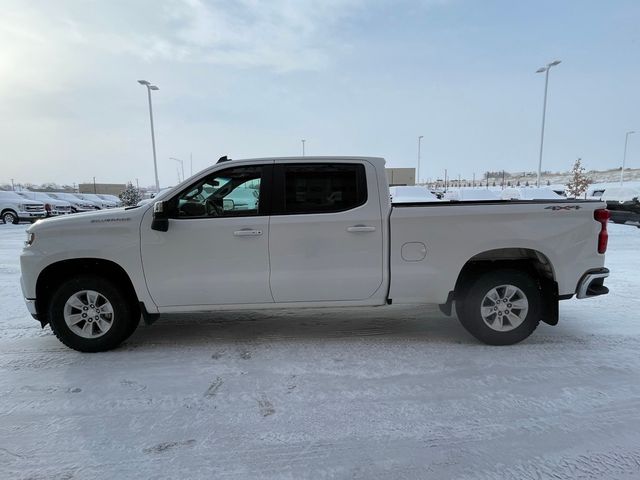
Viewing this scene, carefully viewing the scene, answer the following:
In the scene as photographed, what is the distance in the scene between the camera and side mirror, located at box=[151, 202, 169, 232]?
3984 mm

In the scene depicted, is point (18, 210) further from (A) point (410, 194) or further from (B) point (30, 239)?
(B) point (30, 239)

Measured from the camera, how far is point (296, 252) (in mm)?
4102

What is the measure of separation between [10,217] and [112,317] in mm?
20965

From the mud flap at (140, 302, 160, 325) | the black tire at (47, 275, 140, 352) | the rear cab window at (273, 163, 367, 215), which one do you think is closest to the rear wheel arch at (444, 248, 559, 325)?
the rear cab window at (273, 163, 367, 215)

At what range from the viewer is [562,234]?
4152mm

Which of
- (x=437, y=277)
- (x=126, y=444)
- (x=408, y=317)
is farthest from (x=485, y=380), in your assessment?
(x=126, y=444)

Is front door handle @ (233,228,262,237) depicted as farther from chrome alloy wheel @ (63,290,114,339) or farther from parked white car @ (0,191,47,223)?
parked white car @ (0,191,47,223)

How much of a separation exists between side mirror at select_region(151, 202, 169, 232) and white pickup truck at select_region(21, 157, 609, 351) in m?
0.01

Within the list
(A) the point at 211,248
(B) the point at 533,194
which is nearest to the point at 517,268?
(A) the point at 211,248

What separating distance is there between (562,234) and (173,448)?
4010mm

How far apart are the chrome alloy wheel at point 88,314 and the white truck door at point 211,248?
528mm

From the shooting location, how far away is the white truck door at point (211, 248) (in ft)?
13.3

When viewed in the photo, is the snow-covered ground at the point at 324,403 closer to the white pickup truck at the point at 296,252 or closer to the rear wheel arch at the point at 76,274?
the white pickup truck at the point at 296,252

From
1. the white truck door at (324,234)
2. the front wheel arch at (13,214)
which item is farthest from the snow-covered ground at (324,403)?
the front wheel arch at (13,214)
